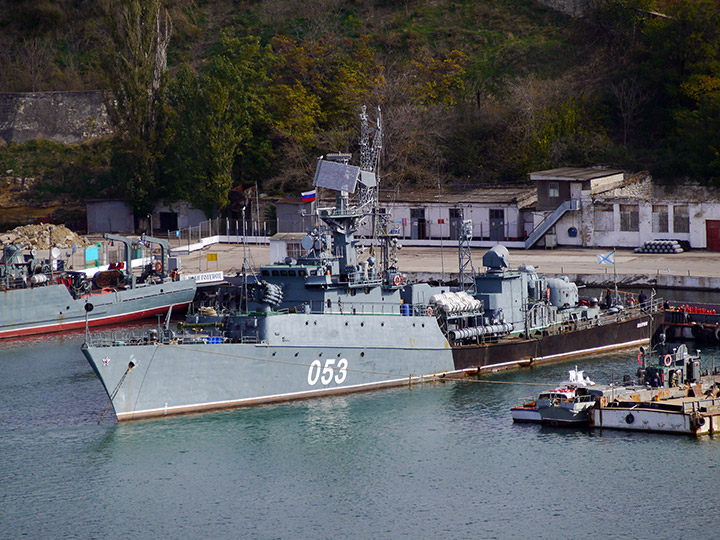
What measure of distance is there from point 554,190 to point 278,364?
1395 inches

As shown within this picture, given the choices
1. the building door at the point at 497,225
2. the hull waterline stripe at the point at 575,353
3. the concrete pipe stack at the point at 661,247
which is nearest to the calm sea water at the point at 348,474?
the hull waterline stripe at the point at 575,353

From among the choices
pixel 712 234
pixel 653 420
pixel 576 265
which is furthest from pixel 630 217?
pixel 653 420

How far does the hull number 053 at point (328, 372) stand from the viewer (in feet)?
126

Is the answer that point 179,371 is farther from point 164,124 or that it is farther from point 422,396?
point 164,124

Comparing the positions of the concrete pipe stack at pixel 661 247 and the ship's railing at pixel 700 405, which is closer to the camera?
the ship's railing at pixel 700 405

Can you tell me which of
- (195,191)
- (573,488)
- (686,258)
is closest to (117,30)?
(195,191)

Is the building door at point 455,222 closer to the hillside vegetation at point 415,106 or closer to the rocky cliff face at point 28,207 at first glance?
the hillside vegetation at point 415,106

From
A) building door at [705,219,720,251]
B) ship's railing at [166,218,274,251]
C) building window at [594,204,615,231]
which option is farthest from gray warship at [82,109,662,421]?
ship's railing at [166,218,274,251]

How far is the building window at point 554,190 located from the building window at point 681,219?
754 centimetres

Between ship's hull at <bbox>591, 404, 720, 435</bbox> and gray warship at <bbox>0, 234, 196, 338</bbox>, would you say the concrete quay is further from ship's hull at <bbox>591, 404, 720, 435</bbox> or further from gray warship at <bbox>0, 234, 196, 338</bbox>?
ship's hull at <bbox>591, 404, 720, 435</bbox>

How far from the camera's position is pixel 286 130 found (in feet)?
253

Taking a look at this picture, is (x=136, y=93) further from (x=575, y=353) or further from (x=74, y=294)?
(x=575, y=353)

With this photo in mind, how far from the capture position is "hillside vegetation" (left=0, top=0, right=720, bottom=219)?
243 feet

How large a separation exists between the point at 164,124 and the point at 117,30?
7.33 meters
